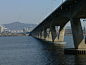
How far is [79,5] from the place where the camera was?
4119 cm

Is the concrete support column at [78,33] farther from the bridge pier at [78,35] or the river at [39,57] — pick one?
the river at [39,57]

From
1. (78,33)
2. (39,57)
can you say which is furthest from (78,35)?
(39,57)

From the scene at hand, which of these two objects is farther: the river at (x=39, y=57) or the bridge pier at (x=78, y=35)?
the bridge pier at (x=78, y=35)

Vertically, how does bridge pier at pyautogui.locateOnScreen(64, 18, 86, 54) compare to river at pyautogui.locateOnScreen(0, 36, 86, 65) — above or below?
above

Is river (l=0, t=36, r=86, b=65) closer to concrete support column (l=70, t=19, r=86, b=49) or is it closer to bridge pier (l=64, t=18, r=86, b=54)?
bridge pier (l=64, t=18, r=86, b=54)

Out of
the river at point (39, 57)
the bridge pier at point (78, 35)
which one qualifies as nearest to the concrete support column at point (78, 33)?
the bridge pier at point (78, 35)

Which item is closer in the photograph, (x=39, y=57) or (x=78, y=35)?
(x=39, y=57)

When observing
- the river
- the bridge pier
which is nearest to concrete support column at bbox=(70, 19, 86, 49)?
the bridge pier

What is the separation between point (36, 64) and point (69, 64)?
5.84m

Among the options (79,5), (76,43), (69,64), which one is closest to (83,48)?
(76,43)

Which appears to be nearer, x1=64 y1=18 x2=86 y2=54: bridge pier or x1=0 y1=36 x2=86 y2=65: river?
x1=0 y1=36 x2=86 y2=65: river

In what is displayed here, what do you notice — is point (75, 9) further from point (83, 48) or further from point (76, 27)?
point (83, 48)

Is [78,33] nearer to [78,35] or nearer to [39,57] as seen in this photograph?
[78,35]

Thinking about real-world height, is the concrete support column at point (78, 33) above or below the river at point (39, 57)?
above
